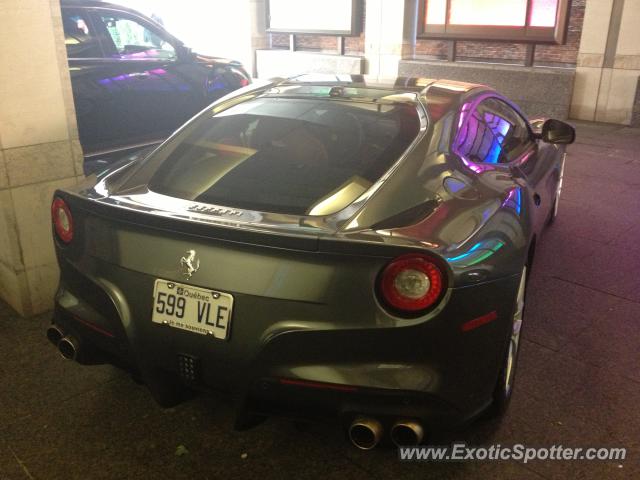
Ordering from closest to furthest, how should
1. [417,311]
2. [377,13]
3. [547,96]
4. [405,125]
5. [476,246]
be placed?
[417,311], [476,246], [405,125], [547,96], [377,13]

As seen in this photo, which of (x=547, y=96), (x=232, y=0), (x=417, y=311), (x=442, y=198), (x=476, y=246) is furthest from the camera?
(x=232, y=0)

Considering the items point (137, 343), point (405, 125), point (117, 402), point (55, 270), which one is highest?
point (405, 125)

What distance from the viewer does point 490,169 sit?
2867mm

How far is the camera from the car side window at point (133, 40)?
673 cm

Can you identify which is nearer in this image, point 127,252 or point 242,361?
point 242,361

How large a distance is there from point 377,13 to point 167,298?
12.6 meters

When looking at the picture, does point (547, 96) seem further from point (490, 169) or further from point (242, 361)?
point (242, 361)

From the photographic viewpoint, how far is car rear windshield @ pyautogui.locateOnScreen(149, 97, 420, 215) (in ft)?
7.98

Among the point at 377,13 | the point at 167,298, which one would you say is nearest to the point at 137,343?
the point at 167,298

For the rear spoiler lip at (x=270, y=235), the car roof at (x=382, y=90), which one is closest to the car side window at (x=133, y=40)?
the car roof at (x=382, y=90)

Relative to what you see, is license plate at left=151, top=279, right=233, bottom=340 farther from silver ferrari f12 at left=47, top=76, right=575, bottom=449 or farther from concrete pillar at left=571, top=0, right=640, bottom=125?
concrete pillar at left=571, top=0, right=640, bottom=125

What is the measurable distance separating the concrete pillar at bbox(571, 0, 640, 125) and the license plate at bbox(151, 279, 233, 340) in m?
9.99

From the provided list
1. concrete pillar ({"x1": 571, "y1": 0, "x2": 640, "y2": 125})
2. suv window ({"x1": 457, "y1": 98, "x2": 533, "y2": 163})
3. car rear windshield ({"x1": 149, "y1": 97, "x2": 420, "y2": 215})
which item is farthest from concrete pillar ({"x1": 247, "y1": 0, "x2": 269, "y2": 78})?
car rear windshield ({"x1": 149, "y1": 97, "x2": 420, "y2": 215})

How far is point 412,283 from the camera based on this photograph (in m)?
1.99
